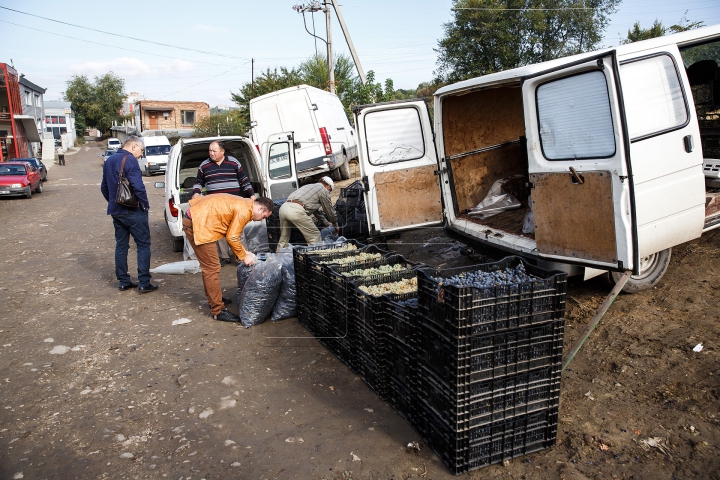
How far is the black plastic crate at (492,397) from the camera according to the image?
308 centimetres

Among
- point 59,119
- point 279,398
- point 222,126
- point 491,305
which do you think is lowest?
point 279,398

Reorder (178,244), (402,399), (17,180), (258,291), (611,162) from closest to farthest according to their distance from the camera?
(402,399), (611,162), (258,291), (178,244), (17,180)

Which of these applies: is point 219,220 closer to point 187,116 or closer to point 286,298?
point 286,298

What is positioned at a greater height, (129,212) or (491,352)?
(129,212)

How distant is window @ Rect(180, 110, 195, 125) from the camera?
61.5 m

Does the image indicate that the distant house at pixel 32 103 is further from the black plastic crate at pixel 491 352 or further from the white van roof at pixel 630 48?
the black plastic crate at pixel 491 352

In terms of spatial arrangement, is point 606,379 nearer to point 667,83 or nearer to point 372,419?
point 372,419

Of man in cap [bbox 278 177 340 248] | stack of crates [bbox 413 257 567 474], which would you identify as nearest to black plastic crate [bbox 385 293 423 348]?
Answer: stack of crates [bbox 413 257 567 474]

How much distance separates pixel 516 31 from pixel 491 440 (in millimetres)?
23282

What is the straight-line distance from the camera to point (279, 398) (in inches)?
166

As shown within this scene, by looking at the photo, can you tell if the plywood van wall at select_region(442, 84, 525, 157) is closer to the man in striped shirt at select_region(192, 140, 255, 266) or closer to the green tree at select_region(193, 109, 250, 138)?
the man in striped shirt at select_region(192, 140, 255, 266)

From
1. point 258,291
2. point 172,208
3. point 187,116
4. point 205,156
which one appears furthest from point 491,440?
point 187,116

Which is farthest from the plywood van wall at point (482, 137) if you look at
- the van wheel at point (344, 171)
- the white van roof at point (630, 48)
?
the van wheel at point (344, 171)

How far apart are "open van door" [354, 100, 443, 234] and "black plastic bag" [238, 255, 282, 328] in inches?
62.2
